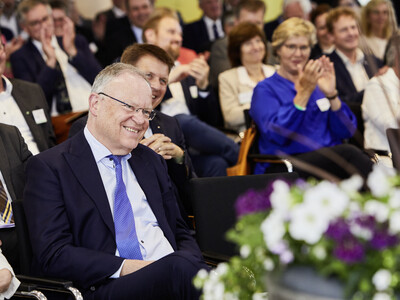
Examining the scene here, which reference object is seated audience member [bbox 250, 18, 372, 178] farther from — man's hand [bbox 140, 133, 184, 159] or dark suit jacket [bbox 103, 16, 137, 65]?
dark suit jacket [bbox 103, 16, 137, 65]

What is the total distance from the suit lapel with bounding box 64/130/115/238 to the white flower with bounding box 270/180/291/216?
1.59 meters

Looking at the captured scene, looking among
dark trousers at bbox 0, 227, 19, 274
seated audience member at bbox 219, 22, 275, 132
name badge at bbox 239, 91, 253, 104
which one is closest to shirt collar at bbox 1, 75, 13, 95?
dark trousers at bbox 0, 227, 19, 274

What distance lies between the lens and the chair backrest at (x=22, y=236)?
9.32 ft

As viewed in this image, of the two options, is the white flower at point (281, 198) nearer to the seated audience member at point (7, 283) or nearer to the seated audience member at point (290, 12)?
the seated audience member at point (7, 283)

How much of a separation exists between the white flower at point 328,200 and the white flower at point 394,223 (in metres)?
0.09

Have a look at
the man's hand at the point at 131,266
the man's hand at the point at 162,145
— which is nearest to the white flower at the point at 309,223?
the man's hand at the point at 131,266

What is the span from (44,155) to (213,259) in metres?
0.84

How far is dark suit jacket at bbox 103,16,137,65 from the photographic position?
711 cm

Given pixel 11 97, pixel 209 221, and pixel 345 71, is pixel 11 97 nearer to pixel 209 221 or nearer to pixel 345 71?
pixel 209 221

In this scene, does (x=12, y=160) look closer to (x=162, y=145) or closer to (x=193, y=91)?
(x=162, y=145)

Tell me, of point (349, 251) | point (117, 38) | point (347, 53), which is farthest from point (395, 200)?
Answer: point (117, 38)

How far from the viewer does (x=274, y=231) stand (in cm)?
133

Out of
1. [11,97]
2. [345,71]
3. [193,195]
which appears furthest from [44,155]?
[345,71]

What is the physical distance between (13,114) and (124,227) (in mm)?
1899
